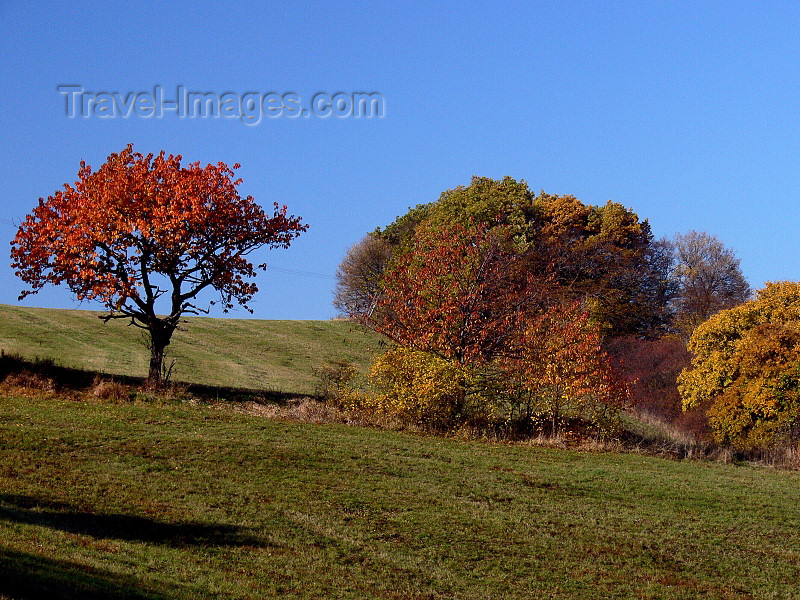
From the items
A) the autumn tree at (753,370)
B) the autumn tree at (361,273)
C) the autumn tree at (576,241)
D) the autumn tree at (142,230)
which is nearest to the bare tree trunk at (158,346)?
the autumn tree at (142,230)

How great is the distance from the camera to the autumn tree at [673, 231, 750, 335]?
3095 inches

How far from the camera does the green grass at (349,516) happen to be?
13.2 m

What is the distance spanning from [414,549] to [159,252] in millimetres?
20734

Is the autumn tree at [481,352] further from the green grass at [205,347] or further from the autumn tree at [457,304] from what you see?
the green grass at [205,347]

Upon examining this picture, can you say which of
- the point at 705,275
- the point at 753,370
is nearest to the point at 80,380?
the point at 753,370

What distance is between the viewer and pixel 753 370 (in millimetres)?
34469

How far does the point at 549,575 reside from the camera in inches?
587

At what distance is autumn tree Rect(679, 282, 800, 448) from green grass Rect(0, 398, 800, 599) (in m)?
7.16

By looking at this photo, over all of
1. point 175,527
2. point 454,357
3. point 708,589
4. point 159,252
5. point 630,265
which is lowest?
A: point 708,589

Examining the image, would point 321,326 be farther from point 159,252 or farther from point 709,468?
point 709,468

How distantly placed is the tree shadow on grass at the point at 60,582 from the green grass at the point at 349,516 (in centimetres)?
4

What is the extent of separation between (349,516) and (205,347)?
42.1m

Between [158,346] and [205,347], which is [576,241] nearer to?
[205,347]

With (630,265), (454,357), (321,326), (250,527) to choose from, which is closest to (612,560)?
(250,527)
